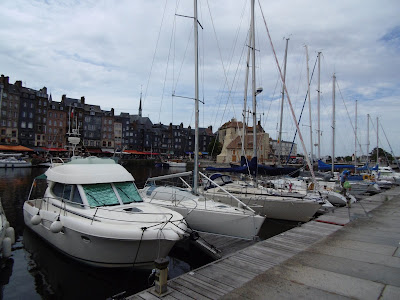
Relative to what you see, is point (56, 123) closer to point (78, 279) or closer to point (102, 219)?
point (78, 279)

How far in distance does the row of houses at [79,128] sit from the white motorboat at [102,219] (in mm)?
48090

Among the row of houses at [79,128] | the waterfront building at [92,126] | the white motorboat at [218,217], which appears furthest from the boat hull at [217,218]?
the waterfront building at [92,126]

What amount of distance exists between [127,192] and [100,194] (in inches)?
41.8

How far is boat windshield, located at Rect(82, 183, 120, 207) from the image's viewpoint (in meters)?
9.48

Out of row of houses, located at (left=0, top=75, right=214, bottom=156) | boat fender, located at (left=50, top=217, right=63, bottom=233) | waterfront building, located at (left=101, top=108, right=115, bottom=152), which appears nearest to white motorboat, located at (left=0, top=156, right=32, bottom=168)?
Result: row of houses, located at (left=0, top=75, right=214, bottom=156)

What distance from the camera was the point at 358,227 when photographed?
1122 cm

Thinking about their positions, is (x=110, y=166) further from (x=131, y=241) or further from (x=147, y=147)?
(x=147, y=147)

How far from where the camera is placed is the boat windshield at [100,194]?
9.48 m

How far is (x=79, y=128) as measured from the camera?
167ft

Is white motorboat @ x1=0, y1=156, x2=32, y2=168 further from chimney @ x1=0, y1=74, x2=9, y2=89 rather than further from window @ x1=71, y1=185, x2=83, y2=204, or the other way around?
window @ x1=71, y1=185, x2=83, y2=204

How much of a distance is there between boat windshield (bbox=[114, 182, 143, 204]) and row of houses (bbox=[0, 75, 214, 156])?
48.6 meters

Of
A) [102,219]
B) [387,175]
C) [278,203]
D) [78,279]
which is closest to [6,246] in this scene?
[78,279]

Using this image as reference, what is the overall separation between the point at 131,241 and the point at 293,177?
18.7 m

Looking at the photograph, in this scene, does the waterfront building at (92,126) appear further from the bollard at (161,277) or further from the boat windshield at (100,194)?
the bollard at (161,277)
